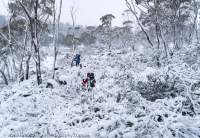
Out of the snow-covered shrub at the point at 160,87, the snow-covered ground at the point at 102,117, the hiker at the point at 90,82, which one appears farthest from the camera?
the hiker at the point at 90,82

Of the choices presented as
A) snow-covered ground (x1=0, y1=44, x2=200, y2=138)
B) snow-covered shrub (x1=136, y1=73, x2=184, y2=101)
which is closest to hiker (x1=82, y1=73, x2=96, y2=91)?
snow-covered ground (x1=0, y1=44, x2=200, y2=138)

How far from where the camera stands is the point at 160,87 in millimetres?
8805

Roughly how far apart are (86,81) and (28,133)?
5.88m

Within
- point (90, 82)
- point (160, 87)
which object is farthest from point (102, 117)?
point (90, 82)

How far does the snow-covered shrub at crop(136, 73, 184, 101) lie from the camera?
8453mm

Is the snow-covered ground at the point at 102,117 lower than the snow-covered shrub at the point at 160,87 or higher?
lower

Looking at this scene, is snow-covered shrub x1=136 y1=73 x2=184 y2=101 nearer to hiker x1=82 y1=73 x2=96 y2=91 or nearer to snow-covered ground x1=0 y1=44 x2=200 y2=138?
snow-covered ground x1=0 y1=44 x2=200 y2=138

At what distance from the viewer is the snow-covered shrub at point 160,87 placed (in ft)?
27.7

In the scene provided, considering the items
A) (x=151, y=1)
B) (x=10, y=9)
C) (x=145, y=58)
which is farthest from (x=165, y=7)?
(x=10, y=9)

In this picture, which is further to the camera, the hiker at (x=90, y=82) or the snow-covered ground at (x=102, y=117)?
the hiker at (x=90, y=82)

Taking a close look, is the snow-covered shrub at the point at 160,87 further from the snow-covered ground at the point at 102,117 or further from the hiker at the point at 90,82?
the hiker at the point at 90,82

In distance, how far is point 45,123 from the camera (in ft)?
27.8

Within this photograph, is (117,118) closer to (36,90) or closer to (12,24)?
(36,90)

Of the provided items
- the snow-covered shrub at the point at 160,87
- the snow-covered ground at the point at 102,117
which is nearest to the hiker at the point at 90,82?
the snow-covered ground at the point at 102,117
